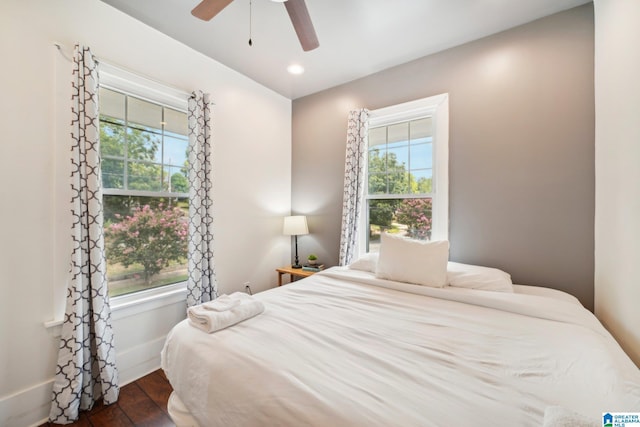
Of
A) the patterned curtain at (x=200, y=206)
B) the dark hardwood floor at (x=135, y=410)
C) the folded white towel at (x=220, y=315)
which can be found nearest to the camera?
the folded white towel at (x=220, y=315)

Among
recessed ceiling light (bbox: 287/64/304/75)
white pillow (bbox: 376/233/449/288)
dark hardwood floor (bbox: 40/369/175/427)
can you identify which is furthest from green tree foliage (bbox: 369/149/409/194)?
dark hardwood floor (bbox: 40/369/175/427)

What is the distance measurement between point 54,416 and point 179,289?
1008 millimetres

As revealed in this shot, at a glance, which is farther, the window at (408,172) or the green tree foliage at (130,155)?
the window at (408,172)

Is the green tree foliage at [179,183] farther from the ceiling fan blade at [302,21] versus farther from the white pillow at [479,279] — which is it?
the white pillow at [479,279]

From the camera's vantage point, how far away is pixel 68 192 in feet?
5.53

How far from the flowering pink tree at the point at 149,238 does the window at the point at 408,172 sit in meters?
1.99

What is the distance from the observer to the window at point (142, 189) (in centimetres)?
200

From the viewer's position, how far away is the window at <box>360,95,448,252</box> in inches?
96.7

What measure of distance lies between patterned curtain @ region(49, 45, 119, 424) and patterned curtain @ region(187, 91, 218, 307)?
0.65 meters

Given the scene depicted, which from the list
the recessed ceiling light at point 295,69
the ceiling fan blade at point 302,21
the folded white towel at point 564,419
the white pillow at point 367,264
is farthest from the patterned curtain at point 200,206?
the folded white towel at point 564,419

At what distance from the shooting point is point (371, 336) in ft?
3.97

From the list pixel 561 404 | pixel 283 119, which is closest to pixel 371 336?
pixel 561 404

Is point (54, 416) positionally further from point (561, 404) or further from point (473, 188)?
point (473, 188)

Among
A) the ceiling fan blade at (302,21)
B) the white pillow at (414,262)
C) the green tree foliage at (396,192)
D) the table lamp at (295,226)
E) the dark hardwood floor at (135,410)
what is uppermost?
the ceiling fan blade at (302,21)
